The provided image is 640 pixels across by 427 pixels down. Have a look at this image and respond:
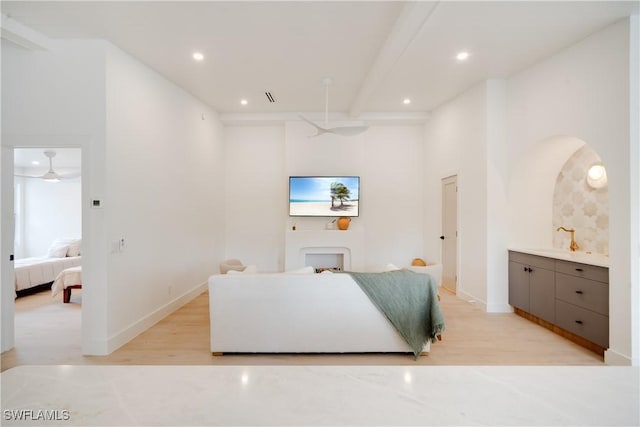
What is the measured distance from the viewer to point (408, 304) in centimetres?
288

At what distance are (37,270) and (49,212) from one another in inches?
122

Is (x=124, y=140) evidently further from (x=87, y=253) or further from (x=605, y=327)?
(x=605, y=327)

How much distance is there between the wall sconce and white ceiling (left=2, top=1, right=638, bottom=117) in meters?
1.41

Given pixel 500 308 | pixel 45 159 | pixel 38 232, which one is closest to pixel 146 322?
pixel 500 308

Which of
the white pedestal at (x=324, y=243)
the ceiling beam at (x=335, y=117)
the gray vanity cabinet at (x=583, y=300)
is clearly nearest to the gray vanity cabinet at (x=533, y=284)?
the gray vanity cabinet at (x=583, y=300)

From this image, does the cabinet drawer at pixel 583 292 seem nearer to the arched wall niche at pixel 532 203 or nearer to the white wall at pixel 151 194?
the arched wall niche at pixel 532 203

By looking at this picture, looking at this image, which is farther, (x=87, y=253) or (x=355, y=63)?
(x=355, y=63)

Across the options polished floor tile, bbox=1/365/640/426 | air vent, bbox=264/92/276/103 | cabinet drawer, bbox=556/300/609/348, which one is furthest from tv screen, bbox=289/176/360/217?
polished floor tile, bbox=1/365/640/426

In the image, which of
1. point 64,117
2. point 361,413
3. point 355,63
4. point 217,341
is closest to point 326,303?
point 217,341

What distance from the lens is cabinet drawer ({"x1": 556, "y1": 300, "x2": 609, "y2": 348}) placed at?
291 centimetres

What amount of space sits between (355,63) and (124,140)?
109 inches

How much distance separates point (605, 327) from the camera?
2895 mm

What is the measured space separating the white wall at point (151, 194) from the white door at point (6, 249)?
1.04 meters

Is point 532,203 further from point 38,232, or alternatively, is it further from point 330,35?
point 38,232
